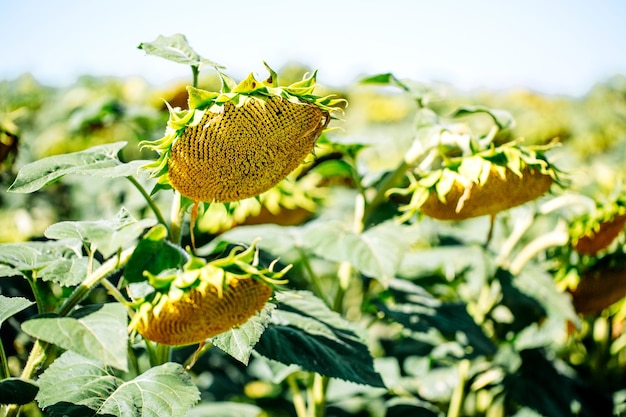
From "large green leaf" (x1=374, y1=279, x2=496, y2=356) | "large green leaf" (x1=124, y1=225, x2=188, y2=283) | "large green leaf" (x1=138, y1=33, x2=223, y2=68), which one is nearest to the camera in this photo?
"large green leaf" (x1=124, y1=225, x2=188, y2=283)

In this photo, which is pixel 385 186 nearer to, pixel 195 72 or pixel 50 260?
pixel 195 72

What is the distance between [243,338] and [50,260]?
0.34m

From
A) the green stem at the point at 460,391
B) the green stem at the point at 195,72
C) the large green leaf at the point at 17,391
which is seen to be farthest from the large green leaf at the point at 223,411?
the green stem at the point at 195,72

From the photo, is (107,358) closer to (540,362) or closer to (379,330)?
(540,362)

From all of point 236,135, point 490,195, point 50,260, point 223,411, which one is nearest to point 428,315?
point 490,195

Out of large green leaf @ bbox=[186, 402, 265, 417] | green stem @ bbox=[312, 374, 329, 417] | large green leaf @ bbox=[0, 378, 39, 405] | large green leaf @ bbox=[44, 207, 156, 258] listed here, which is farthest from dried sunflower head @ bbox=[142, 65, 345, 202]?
large green leaf @ bbox=[186, 402, 265, 417]

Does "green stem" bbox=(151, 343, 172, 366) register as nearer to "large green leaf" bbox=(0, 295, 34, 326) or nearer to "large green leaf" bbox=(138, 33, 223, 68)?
"large green leaf" bbox=(0, 295, 34, 326)

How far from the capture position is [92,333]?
69 cm

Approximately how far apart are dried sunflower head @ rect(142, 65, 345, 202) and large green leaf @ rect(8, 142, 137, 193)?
6cm

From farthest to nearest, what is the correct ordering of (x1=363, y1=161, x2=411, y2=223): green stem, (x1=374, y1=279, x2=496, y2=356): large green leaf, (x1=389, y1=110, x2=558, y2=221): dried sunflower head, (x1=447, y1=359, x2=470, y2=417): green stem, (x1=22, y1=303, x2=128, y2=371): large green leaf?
(x1=447, y1=359, x2=470, y2=417): green stem, (x1=374, y1=279, x2=496, y2=356): large green leaf, (x1=363, y1=161, x2=411, y2=223): green stem, (x1=389, y1=110, x2=558, y2=221): dried sunflower head, (x1=22, y1=303, x2=128, y2=371): large green leaf

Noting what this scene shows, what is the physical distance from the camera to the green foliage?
32.2 inches

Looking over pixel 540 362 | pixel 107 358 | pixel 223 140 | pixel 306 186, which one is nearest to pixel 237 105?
pixel 223 140

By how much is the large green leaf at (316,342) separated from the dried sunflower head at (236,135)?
239mm

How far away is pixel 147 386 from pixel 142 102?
9.24ft
